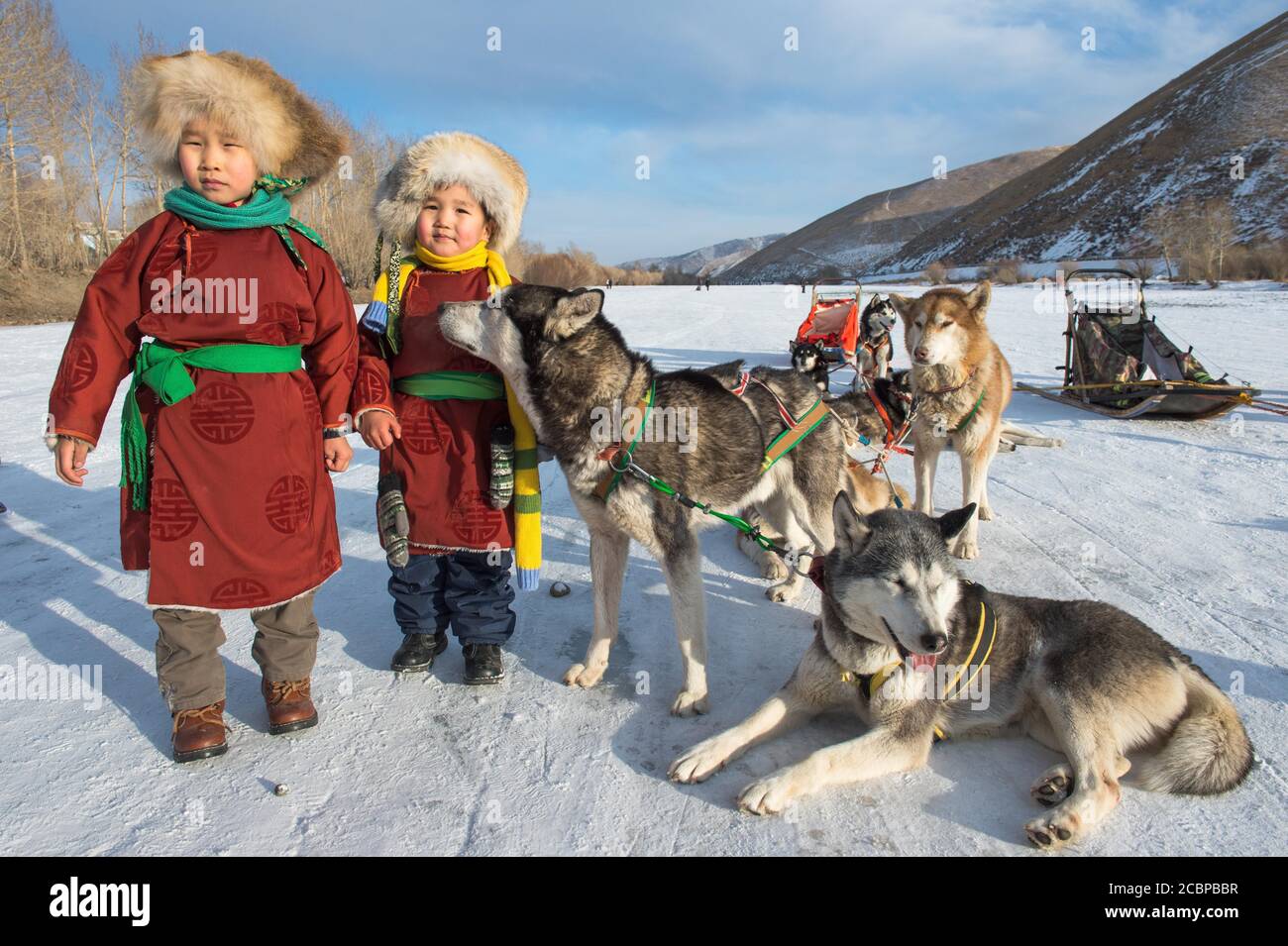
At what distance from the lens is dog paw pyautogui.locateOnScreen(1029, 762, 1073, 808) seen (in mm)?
2053

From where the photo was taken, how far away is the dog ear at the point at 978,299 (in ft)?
14.5

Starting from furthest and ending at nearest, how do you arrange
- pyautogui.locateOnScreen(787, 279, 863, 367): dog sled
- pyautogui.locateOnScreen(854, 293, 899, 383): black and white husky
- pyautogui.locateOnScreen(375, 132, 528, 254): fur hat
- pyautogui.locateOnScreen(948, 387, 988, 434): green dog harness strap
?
pyautogui.locateOnScreen(787, 279, 863, 367): dog sled
pyautogui.locateOnScreen(854, 293, 899, 383): black and white husky
pyautogui.locateOnScreen(948, 387, 988, 434): green dog harness strap
pyautogui.locateOnScreen(375, 132, 528, 254): fur hat

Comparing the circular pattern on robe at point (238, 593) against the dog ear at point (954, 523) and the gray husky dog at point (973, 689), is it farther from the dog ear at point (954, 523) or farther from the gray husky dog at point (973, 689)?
the dog ear at point (954, 523)

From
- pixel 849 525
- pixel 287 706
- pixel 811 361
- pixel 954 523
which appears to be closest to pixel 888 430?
pixel 954 523

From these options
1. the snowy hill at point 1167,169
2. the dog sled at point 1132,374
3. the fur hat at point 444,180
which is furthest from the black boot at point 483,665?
the snowy hill at point 1167,169

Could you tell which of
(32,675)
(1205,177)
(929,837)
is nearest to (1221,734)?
(929,837)

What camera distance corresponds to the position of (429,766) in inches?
90.2

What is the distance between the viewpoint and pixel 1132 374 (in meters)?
7.11

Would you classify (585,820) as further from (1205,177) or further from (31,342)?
(1205,177)

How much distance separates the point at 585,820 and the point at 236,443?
1595 mm

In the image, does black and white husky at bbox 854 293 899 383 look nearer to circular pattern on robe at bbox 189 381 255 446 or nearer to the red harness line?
the red harness line

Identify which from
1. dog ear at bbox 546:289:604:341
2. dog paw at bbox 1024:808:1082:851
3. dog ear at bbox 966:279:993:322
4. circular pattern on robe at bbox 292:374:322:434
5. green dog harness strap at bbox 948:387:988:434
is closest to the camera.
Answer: dog paw at bbox 1024:808:1082:851

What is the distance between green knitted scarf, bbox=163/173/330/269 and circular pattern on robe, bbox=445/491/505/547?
993 millimetres

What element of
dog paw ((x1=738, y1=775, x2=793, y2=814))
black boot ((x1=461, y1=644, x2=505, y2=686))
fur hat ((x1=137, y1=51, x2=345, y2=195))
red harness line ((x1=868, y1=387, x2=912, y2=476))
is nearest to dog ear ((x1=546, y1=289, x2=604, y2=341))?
fur hat ((x1=137, y1=51, x2=345, y2=195))
